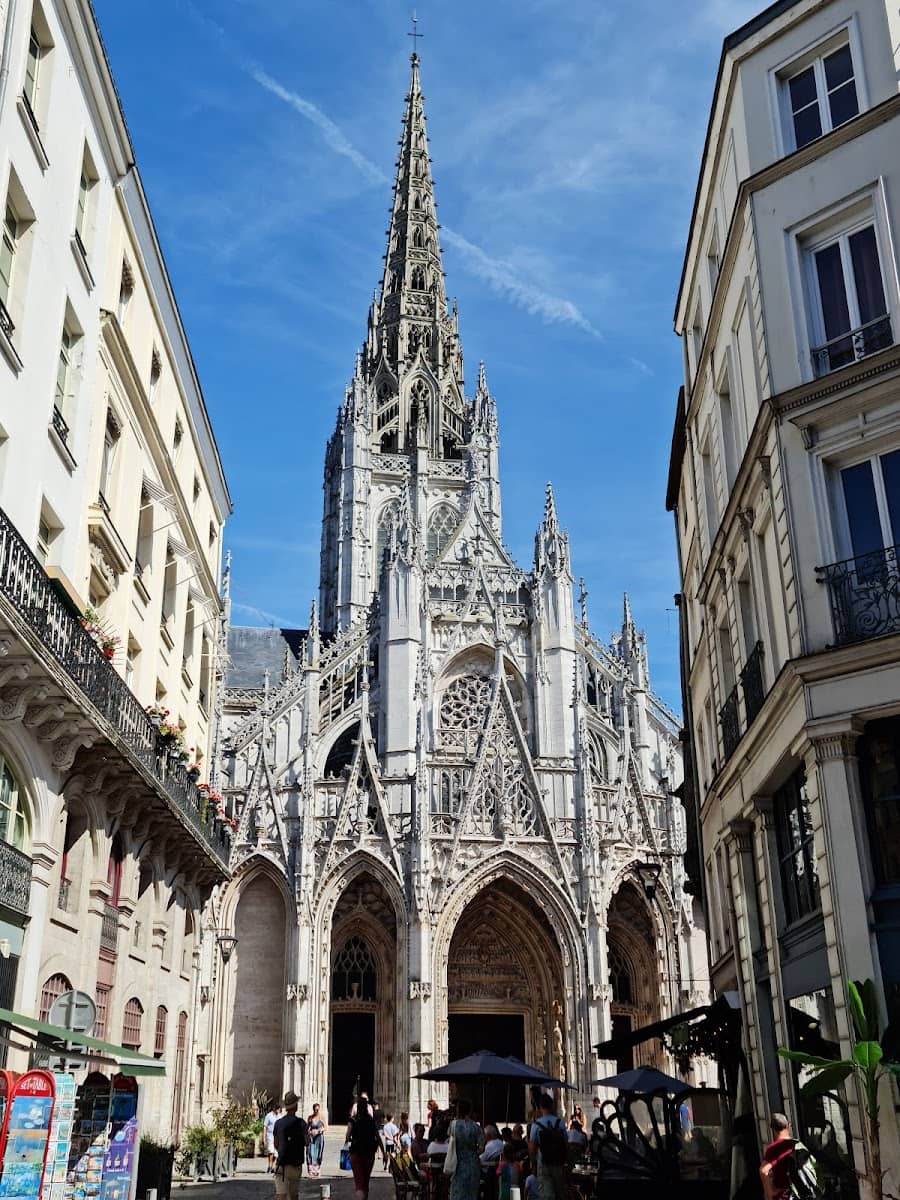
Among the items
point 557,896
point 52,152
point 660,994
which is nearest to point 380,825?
point 557,896

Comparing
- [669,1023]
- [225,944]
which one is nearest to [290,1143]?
[669,1023]

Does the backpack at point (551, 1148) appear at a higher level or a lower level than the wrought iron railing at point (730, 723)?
lower

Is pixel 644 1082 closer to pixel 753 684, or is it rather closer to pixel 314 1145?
pixel 753 684

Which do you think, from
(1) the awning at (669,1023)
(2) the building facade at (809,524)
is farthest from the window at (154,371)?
(1) the awning at (669,1023)

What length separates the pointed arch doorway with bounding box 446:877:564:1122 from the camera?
34406 millimetres

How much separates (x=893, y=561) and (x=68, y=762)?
9415 mm

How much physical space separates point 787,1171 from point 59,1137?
596 cm

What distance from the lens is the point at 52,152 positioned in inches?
574

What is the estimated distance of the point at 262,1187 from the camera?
63.3 feet

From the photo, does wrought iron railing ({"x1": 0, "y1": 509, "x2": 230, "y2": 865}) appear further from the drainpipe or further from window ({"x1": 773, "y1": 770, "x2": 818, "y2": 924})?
window ({"x1": 773, "y1": 770, "x2": 818, "y2": 924})

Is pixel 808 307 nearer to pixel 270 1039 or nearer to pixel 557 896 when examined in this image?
pixel 557 896

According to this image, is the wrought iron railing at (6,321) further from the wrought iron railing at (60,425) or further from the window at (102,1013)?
the window at (102,1013)

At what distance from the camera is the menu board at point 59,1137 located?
9117 millimetres

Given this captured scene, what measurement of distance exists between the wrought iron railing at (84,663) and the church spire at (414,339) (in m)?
40.6
